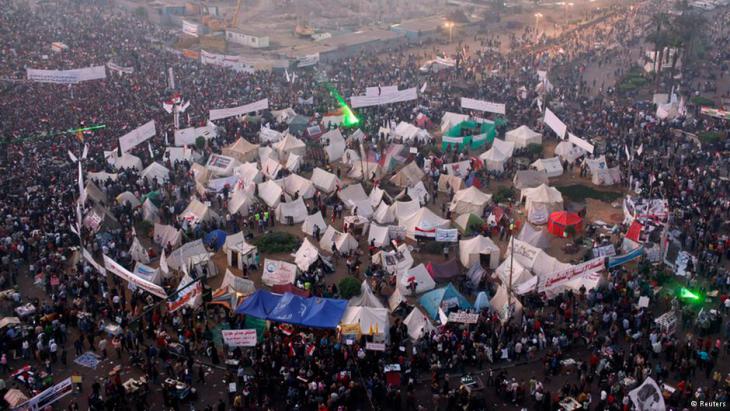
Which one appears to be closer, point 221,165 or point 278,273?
point 278,273

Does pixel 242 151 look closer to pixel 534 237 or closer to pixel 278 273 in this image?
pixel 278 273

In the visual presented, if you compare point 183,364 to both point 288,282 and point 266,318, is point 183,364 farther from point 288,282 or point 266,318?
point 288,282

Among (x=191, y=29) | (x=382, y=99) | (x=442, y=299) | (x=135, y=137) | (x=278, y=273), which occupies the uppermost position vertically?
(x=191, y=29)

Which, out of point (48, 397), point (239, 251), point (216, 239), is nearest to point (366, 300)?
point (239, 251)

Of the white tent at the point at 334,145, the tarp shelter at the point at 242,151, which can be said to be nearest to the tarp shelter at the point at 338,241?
the white tent at the point at 334,145

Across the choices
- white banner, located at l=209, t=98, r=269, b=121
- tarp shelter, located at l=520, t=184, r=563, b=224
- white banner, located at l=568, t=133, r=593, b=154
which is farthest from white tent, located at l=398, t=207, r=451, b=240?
white banner, located at l=209, t=98, r=269, b=121

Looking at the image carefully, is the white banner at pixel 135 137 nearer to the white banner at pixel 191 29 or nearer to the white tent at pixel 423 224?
the white tent at pixel 423 224
